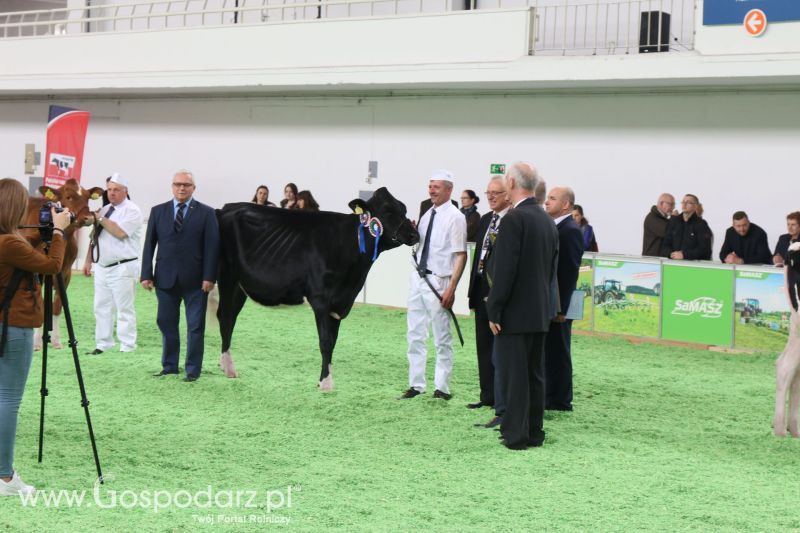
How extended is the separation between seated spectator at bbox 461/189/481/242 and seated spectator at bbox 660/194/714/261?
116 inches

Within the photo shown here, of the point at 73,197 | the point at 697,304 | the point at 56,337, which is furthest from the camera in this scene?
the point at 697,304

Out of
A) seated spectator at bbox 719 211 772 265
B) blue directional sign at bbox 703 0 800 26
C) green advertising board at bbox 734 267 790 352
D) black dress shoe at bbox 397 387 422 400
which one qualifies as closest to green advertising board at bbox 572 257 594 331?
seated spectator at bbox 719 211 772 265

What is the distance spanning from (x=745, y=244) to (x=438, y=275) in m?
7.02

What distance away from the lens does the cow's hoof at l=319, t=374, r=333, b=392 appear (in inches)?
392

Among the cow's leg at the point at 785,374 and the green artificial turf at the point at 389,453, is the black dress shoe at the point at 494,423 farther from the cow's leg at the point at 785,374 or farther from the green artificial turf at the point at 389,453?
the cow's leg at the point at 785,374

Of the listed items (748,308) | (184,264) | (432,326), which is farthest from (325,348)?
(748,308)

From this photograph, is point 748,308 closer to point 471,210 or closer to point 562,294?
point 471,210

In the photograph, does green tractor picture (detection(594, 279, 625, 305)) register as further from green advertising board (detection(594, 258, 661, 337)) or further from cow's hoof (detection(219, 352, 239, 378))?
cow's hoof (detection(219, 352, 239, 378))

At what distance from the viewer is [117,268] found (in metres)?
11.7

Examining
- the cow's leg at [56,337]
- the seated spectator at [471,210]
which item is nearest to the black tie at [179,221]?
the cow's leg at [56,337]

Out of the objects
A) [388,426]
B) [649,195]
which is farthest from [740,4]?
[388,426]

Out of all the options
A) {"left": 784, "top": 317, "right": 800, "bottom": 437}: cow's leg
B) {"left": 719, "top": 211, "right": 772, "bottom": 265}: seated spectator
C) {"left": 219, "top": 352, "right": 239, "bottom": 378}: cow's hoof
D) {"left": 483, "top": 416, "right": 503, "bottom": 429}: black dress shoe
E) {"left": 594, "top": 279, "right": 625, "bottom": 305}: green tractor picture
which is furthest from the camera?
{"left": 719, "top": 211, "right": 772, "bottom": 265}: seated spectator

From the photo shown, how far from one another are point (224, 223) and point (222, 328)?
106 cm

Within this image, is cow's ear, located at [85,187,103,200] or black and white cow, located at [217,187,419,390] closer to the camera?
black and white cow, located at [217,187,419,390]
